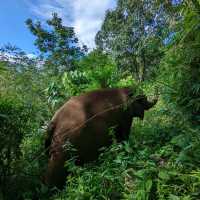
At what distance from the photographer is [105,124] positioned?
18.4 ft

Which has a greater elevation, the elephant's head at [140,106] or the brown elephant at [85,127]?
the elephant's head at [140,106]

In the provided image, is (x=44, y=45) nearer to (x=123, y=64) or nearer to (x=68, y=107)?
(x=123, y=64)

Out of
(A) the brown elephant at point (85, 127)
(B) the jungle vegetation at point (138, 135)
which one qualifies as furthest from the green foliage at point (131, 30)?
(A) the brown elephant at point (85, 127)

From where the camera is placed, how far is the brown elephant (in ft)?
16.8

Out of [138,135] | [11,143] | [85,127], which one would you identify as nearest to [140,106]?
[138,135]

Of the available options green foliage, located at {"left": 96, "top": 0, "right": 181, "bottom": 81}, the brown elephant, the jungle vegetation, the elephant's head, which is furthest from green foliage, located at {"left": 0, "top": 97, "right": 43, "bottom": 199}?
green foliage, located at {"left": 96, "top": 0, "right": 181, "bottom": 81}

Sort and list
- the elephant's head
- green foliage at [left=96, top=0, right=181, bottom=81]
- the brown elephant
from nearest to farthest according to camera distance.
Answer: the brown elephant → the elephant's head → green foliage at [left=96, top=0, right=181, bottom=81]

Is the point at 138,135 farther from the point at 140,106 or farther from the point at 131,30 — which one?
the point at 131,30

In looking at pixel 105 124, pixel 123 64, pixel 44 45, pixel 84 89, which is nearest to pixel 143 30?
pixel 123 64

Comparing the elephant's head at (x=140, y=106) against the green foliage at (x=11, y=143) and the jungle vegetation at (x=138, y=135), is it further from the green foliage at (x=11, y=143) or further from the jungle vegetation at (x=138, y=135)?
the green foliage at (x=11, y=143)

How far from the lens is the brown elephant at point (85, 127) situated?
512 centimetres

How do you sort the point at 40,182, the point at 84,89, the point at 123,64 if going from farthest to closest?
the point at 123,64 < the point at 84,89 < the point at 40,182

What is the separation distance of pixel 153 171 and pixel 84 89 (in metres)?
5.21

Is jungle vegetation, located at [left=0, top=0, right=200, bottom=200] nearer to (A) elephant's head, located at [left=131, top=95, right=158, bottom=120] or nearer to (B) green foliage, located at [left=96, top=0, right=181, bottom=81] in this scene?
(A) elephant's head, located at [left=131, top=95, right=158, bottom=120]
